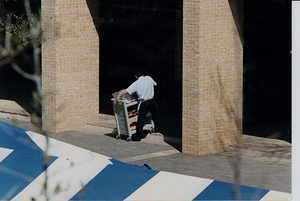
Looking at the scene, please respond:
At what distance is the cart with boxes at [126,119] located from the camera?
12.0 m

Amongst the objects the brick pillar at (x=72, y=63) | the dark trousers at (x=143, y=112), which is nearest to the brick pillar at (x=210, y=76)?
the dark trousers at (x=143, y=112)

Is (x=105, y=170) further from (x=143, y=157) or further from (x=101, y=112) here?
(x=101, y=112)

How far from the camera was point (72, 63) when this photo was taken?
45.1 feet

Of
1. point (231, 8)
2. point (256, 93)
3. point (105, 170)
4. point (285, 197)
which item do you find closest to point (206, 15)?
point (231, 8)

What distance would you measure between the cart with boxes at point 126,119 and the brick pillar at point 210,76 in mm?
1658

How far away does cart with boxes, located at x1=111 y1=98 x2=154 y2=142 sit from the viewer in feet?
39.3

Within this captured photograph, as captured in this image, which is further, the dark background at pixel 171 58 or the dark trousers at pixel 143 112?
the dark background at pixel 171 58

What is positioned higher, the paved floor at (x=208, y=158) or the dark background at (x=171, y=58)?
the dark background at (x=171, y=58)

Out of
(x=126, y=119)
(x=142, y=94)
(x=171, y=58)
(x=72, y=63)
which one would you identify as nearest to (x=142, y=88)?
(x=142, y=94)

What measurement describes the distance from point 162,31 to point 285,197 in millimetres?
14399

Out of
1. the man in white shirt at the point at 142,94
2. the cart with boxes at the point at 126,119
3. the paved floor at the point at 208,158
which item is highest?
the man in white shirt at the point at 142,94

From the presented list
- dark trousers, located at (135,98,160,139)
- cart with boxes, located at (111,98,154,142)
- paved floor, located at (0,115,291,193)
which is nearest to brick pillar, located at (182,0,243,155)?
paved floor, located at (0,115,291,193)

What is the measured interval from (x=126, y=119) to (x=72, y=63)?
2891 mm

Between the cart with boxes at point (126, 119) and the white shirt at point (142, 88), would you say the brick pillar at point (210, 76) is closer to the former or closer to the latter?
the white shirt at point (142, 88)
